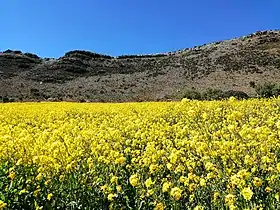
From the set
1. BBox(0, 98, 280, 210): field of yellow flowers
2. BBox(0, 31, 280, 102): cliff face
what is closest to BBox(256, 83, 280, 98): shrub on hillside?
BBox(0, 31, 280, 102): cliff face

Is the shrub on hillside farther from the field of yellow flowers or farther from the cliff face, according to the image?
the field of yellow flowers

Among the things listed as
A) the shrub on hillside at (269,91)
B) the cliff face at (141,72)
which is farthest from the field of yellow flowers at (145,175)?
the cliff face at (141,72)

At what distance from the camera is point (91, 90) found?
43.7m

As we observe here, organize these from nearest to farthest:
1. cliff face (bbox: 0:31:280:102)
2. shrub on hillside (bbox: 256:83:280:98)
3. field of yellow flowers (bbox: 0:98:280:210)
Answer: field of yellow flowers (bbox: 0:98:280:210)
shrub on hillside (bbox: 256:83:280:98)
cliff face (bbox: 0:31:280:102)

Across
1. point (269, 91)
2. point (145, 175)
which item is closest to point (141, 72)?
point (269, 91)

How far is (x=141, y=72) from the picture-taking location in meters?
53.2

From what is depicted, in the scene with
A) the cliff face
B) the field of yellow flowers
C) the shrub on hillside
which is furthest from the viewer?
the cliff face

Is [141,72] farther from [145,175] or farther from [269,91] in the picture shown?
[145,175]

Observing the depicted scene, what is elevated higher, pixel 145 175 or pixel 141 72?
pixel 141 72

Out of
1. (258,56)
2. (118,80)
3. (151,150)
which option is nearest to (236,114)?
(151,150)

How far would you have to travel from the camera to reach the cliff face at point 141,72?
4150 centimetres

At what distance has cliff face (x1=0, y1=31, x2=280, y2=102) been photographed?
1634 inches

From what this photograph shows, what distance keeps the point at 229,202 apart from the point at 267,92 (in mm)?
24857

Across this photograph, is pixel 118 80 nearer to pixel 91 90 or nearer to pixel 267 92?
pixel 91 90
